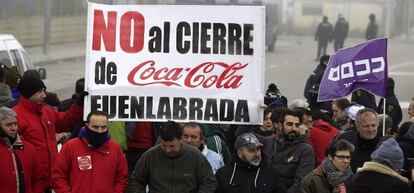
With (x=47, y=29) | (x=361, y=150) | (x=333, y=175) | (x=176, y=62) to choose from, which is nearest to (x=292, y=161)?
(x=361, y=150)

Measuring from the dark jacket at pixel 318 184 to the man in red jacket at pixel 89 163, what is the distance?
4.89 feet

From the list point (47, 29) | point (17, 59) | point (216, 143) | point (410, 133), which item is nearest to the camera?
point (410, 133)

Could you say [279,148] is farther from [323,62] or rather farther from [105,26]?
[323,62]

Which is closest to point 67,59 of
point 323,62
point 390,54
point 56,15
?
point 56,15

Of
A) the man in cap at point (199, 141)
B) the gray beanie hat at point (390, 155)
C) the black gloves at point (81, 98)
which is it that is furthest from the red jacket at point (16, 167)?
the gray beanie hat at point (390, 155)

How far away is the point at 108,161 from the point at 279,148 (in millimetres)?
1455

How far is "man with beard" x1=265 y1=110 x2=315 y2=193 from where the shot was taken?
920cm

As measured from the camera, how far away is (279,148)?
941 cm

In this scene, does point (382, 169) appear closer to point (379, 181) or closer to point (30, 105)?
point (379, 181)

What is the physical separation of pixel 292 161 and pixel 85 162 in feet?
5.49

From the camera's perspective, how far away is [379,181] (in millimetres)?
7020

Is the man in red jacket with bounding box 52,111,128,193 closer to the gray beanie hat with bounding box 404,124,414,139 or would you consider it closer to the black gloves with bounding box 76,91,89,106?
the black gloves with bounding box 76,91,89,106

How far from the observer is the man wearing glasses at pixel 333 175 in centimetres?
823

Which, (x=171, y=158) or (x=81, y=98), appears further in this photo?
(x=81, y=98)
